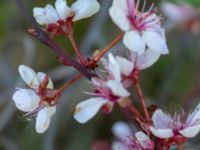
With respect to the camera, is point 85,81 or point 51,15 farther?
point 85,81

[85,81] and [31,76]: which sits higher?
[31,76]

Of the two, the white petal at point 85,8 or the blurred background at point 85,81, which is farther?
the blurred background at point 85,81

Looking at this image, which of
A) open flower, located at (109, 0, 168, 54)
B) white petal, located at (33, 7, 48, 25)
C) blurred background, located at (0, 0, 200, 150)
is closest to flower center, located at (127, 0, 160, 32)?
open flower, located at (109, 0, 168, 54)

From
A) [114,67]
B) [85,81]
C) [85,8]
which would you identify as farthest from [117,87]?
[85,81]

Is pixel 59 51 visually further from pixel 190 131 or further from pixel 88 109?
pixel 190 131

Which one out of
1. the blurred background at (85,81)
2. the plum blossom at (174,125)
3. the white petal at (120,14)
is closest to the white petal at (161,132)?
the plum blossom at (174,125)

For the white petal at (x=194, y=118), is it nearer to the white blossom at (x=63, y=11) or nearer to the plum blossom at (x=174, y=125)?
the plum blossom at (x=174, y=125)

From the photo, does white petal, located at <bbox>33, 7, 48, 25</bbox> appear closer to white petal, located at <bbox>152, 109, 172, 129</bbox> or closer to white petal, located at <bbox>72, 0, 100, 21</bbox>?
white petal, located at <bbox>72, 0, 100, 21</bbox>
